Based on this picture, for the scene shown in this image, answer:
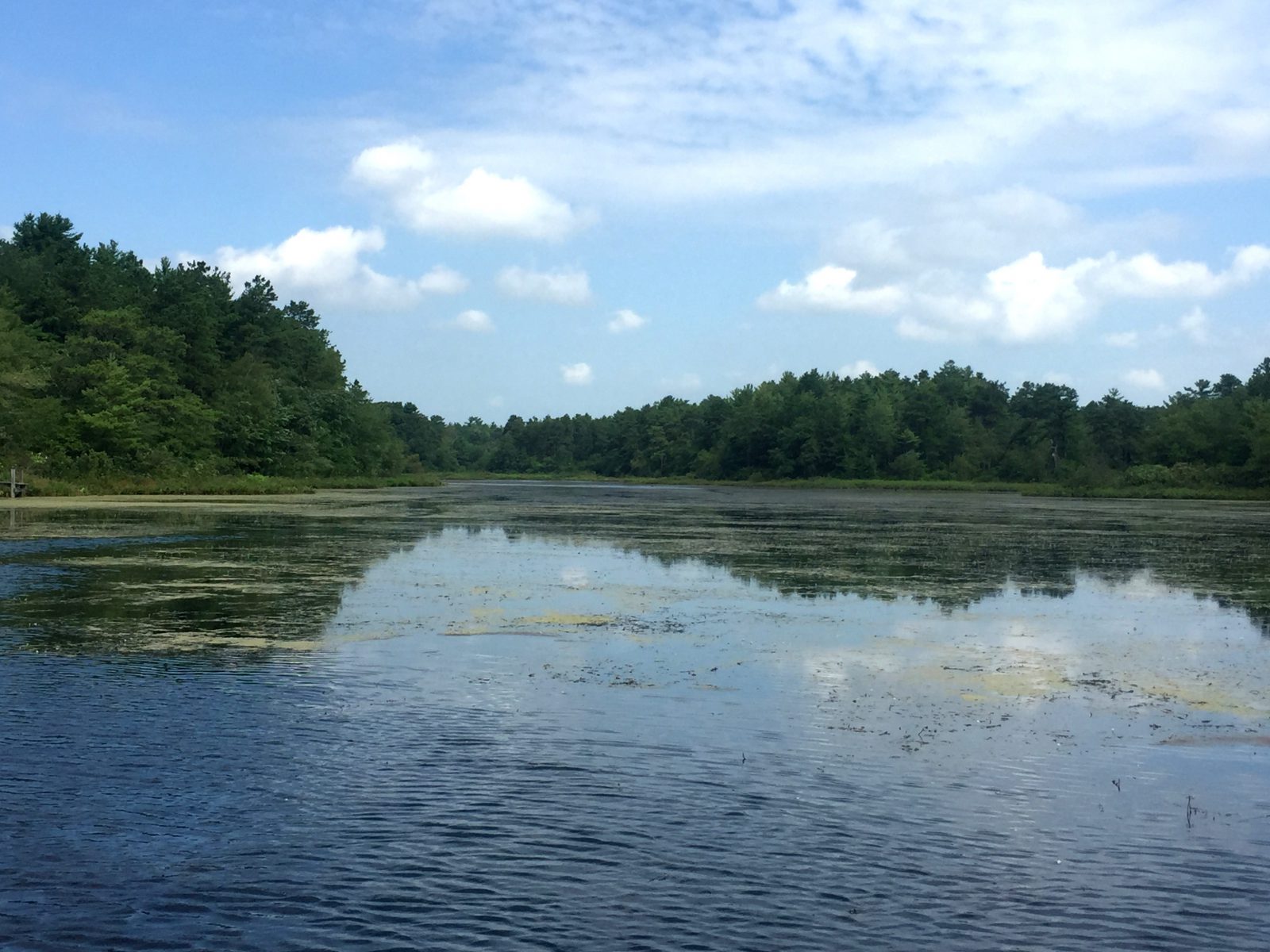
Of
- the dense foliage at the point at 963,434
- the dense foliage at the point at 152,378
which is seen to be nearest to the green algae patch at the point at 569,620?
the dense foliage at the point at 152,378

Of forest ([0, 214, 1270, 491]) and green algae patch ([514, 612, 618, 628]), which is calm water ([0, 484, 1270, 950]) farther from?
forest ([0, 214, 1270, 491])

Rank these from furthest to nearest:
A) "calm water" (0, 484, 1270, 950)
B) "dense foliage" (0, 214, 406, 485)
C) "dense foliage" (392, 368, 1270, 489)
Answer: "dense foliage" (392, 368, 1270, 489) → "dense foliage" (0, 214, 406, 485) → "calm water" (0, 484, 1270, 950)

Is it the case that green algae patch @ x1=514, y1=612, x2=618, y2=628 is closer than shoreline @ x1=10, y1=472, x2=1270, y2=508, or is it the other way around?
green algae patch @ x1=514, y1=612, x2=618, y2=628

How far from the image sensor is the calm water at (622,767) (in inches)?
278

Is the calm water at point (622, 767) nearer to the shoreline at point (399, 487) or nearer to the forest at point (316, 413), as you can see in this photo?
the shoreline at point (399, 487)

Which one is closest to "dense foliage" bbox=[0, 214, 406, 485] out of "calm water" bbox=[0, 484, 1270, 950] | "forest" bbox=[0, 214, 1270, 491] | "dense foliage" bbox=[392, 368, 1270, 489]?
"forest" bbox=[0, 214, 1270, 491]

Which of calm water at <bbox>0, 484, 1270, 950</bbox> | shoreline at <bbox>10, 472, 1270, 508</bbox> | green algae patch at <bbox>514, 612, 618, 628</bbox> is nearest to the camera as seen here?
calm water at <bbox>0, 484, 1270, 950</bbox>

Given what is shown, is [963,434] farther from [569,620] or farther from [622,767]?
[622,767]

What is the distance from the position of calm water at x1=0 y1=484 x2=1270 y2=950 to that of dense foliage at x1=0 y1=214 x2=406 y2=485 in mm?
51342

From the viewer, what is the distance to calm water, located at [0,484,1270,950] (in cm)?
707

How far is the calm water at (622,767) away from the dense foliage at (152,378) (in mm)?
51342

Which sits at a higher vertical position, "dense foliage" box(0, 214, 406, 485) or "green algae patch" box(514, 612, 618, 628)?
"dense foliage" box(0, 214, 406, 485)

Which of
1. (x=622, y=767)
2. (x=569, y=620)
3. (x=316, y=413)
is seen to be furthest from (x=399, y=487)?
(x=622, y=767)

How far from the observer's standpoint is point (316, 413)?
341ft
